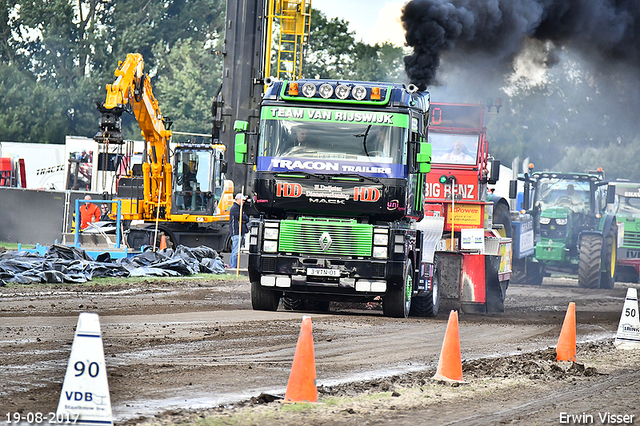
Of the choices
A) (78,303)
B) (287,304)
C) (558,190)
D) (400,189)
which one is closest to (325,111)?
(400,189)

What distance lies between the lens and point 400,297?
46.5 ft

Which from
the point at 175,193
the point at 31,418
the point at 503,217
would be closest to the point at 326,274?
the point at 31,418

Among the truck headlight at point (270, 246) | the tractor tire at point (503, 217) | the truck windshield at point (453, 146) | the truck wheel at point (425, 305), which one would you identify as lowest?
the truck wheel at point (425, 305)

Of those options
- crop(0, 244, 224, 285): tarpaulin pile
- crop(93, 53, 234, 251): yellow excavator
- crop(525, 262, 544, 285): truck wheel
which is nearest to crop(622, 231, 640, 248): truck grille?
crop(525, 262, 544, 285): truck wheel

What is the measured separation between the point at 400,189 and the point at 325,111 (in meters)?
1.68

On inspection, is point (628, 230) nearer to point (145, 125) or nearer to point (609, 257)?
point (609, 257)

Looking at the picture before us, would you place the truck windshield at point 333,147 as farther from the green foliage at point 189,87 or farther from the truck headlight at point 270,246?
the green foliage at point 189,87

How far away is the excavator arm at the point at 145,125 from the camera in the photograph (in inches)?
850

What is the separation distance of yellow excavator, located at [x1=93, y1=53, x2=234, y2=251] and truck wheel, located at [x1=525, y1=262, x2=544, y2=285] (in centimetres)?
934

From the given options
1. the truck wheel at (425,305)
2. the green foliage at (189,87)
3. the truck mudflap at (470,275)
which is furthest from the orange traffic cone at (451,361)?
the green foliage at (189,87)

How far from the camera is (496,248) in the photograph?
17.8 m

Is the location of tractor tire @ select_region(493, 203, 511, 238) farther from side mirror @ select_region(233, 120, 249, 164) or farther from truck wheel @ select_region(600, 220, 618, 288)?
side mirror @ select_region(233, 120, 249, 164)

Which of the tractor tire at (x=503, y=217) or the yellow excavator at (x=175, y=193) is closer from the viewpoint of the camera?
the tractor tire at (x=503, y=217)

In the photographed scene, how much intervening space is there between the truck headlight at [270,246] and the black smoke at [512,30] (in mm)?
7476
